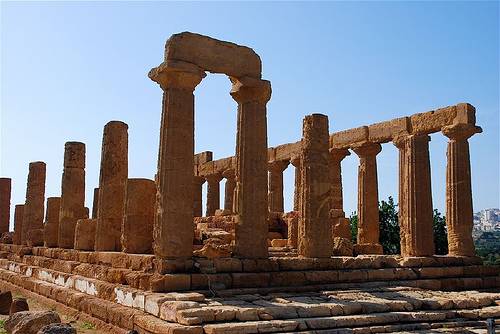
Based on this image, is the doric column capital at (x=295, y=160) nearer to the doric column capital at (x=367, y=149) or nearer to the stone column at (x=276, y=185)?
the stone column at (x=276, y=185)

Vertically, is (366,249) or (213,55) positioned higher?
(213,55)

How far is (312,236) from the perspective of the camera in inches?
660

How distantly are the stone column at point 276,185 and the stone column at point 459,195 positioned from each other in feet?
32.9

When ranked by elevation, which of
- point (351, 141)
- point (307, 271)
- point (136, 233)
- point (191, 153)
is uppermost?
point (351, 141)

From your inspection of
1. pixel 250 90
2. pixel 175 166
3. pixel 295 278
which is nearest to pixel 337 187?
pixel 295 278

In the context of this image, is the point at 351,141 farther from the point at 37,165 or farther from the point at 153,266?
the point at 37,165

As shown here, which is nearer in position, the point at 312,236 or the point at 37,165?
the point at 312,236

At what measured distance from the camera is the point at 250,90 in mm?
16094

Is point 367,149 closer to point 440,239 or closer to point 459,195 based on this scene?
point 459,195

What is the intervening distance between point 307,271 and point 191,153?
4620 mm

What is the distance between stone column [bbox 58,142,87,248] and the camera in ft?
75.9

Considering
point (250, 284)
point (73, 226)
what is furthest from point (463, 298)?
point (73, 226)

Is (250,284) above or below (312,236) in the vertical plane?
below

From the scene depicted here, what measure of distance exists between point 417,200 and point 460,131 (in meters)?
2.85
